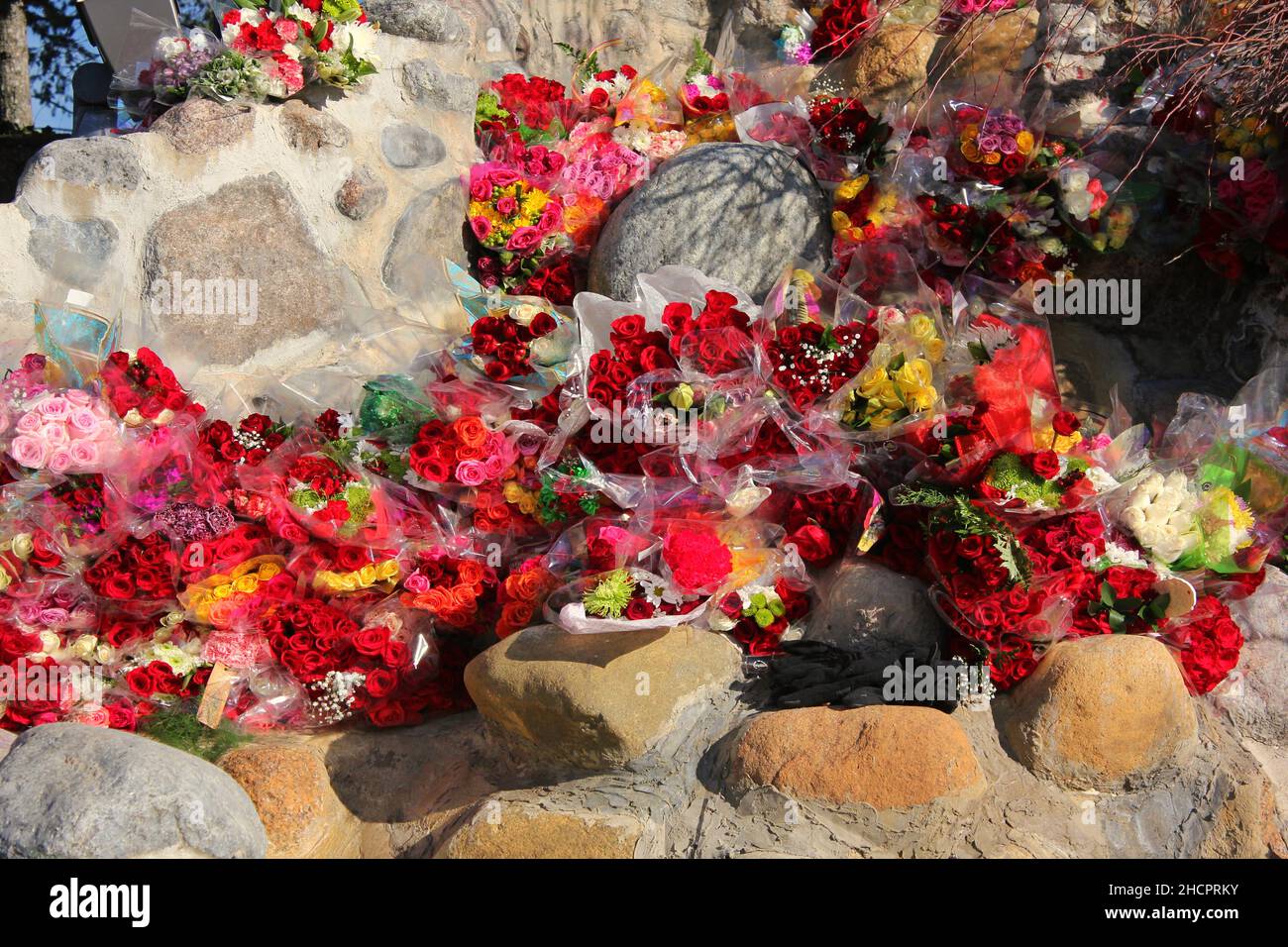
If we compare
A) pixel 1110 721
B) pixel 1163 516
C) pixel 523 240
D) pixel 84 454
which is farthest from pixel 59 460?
pixel 1163 516

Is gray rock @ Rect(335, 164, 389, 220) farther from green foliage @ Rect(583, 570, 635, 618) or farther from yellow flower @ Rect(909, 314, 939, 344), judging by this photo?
yellow flower @ Rect(909, 314, 939, 344)

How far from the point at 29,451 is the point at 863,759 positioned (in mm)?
2587

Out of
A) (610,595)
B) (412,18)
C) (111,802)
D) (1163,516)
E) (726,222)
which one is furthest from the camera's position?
(412,18)

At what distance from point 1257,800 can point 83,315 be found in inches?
148

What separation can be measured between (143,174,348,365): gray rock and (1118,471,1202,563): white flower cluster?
287 centimetres

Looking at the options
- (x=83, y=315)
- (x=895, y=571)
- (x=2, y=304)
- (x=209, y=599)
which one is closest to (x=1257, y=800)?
(x=895, y=571)

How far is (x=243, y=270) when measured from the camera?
4109 millimetres

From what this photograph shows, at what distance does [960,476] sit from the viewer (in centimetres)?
325

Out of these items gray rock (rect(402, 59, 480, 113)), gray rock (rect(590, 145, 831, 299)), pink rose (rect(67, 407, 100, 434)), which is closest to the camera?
pink rose (rect(67, 407, 100, 434))

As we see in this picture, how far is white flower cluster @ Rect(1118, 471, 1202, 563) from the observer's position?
127 inches

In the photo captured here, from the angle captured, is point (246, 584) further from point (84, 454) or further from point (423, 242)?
point (423, 242)

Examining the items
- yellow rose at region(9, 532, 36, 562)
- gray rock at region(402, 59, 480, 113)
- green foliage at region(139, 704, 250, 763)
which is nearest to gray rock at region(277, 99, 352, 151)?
gray rock at region(402, 59, 480, 113)

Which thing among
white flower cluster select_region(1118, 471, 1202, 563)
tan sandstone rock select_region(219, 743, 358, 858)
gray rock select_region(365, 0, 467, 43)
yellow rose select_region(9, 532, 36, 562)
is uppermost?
gray rock select_region(365, 0, 467, 43)

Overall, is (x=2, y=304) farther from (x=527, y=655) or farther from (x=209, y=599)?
(x=527, y=655)
